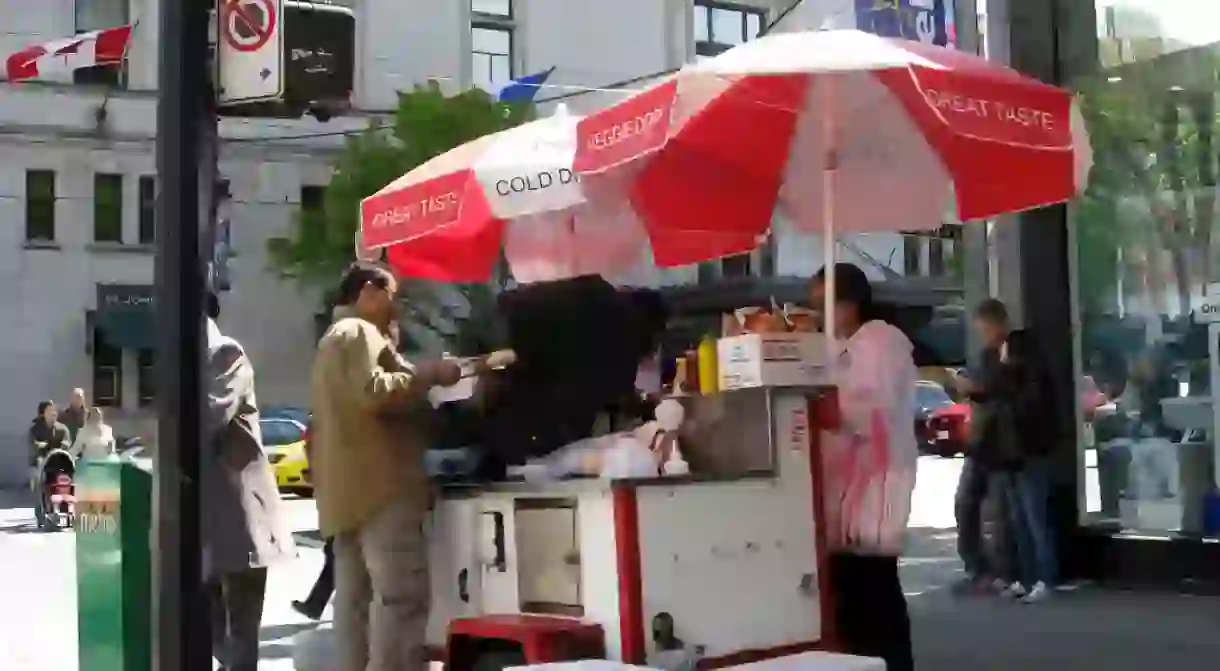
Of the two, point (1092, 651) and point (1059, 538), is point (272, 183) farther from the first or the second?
point (1092, 651)

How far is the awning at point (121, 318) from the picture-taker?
3102cm

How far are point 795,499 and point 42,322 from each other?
92.8ft

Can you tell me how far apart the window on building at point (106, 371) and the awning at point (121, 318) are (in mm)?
154

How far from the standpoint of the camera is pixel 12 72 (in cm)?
2469

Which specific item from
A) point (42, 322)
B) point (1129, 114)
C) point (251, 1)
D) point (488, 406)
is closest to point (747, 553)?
point (488, 406)

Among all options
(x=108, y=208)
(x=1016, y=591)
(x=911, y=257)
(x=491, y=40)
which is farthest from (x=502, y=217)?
(x=911, y=257)

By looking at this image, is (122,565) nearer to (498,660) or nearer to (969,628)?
(498,660)

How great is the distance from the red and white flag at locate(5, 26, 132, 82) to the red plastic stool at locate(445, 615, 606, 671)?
21.0 metres

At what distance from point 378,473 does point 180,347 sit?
36.3 inches

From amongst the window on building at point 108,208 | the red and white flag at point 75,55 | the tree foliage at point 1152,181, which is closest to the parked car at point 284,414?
the window on building at point 108,208

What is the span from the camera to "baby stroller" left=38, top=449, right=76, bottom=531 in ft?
61.4

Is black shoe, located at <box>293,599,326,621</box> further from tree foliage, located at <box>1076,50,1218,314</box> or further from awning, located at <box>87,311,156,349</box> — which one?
awning, located at <box>87,311,156,349</box>

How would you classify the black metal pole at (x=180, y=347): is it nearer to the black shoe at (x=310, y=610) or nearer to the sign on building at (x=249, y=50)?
the sign on building at (x=249, y=50)

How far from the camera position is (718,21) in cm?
3566
